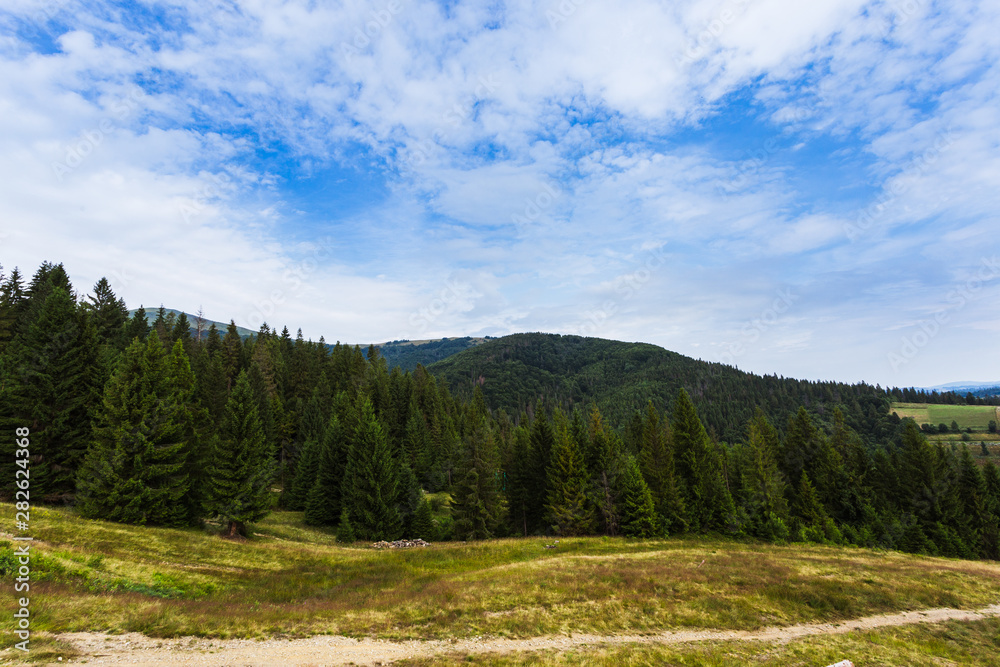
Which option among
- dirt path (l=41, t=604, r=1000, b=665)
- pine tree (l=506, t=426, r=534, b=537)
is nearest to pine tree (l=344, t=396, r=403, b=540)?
pine tree (l=506, t=426, r=534, b=537)

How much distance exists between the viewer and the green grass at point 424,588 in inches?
578

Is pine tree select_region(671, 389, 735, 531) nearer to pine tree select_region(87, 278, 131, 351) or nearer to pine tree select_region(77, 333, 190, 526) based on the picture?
pine tree select_region(77, 333, 190, 526)

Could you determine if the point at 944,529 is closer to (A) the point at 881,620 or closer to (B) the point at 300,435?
(A) the point at 881,620

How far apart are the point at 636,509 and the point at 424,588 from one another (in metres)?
32.0

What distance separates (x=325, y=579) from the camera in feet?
81.2

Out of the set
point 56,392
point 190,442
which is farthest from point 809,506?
point 56,392

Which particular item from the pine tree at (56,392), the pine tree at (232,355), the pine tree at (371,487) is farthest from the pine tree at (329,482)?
the pine tree at (232,355)

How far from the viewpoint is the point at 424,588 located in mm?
22625

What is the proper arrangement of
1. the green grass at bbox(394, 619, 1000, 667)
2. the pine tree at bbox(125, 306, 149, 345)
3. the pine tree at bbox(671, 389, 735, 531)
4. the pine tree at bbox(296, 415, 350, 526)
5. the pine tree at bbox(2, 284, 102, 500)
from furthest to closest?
the pine tree at bbox(125, 306, 149, 345) → the pine tree at bbox(671, 389, 735, 531) → the pine tree at bbox(296, 415, 350, 526) → the pine tree at bbox(2, 284, 102, 500) → the green grass at bbox(394, 619, 1000, 667)

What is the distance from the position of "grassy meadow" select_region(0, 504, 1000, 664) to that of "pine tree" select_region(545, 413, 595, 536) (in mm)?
12784

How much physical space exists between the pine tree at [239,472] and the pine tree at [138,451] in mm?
2545

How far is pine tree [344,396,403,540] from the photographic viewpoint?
149ft

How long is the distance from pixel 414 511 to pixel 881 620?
42577mm

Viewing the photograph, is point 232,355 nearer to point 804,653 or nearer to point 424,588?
point 424,588
